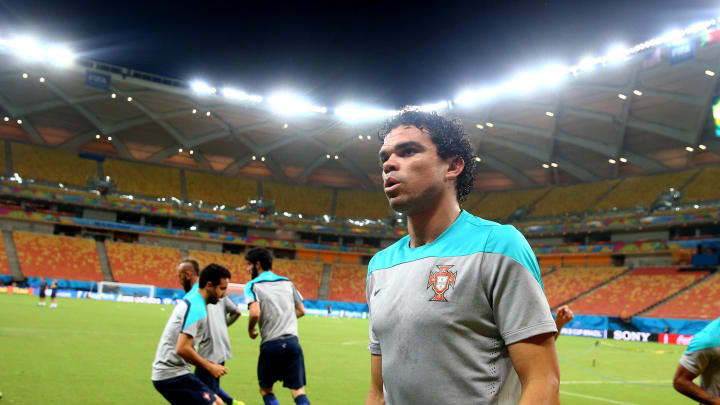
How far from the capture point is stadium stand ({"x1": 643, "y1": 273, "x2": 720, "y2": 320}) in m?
34.2

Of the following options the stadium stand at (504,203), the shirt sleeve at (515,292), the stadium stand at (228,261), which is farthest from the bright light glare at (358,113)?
the shirt sleeve at (515,292)

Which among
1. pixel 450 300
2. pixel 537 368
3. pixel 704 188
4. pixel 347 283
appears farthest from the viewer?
pixel 347 283

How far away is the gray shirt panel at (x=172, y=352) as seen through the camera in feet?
17.4

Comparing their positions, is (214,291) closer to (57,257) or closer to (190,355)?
(190,355)

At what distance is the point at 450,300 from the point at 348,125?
175 ft

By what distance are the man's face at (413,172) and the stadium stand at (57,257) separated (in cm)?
5107

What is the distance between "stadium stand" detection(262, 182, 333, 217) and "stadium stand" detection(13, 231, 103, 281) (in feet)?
72.0

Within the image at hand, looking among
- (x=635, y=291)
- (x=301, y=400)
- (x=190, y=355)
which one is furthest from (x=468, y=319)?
(x=635, y=291)

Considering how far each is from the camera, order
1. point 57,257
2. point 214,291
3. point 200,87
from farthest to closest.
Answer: point 57,257
point 200,87
point 214,291

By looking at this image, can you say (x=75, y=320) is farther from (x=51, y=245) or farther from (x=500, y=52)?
(x=51, y=245)

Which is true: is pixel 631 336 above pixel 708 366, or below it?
below

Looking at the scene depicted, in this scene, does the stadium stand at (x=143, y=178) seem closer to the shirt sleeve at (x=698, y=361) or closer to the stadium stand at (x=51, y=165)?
the stadium stand at (x=51, y=165)

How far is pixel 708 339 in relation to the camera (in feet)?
13.5

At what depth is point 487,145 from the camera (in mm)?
55281
